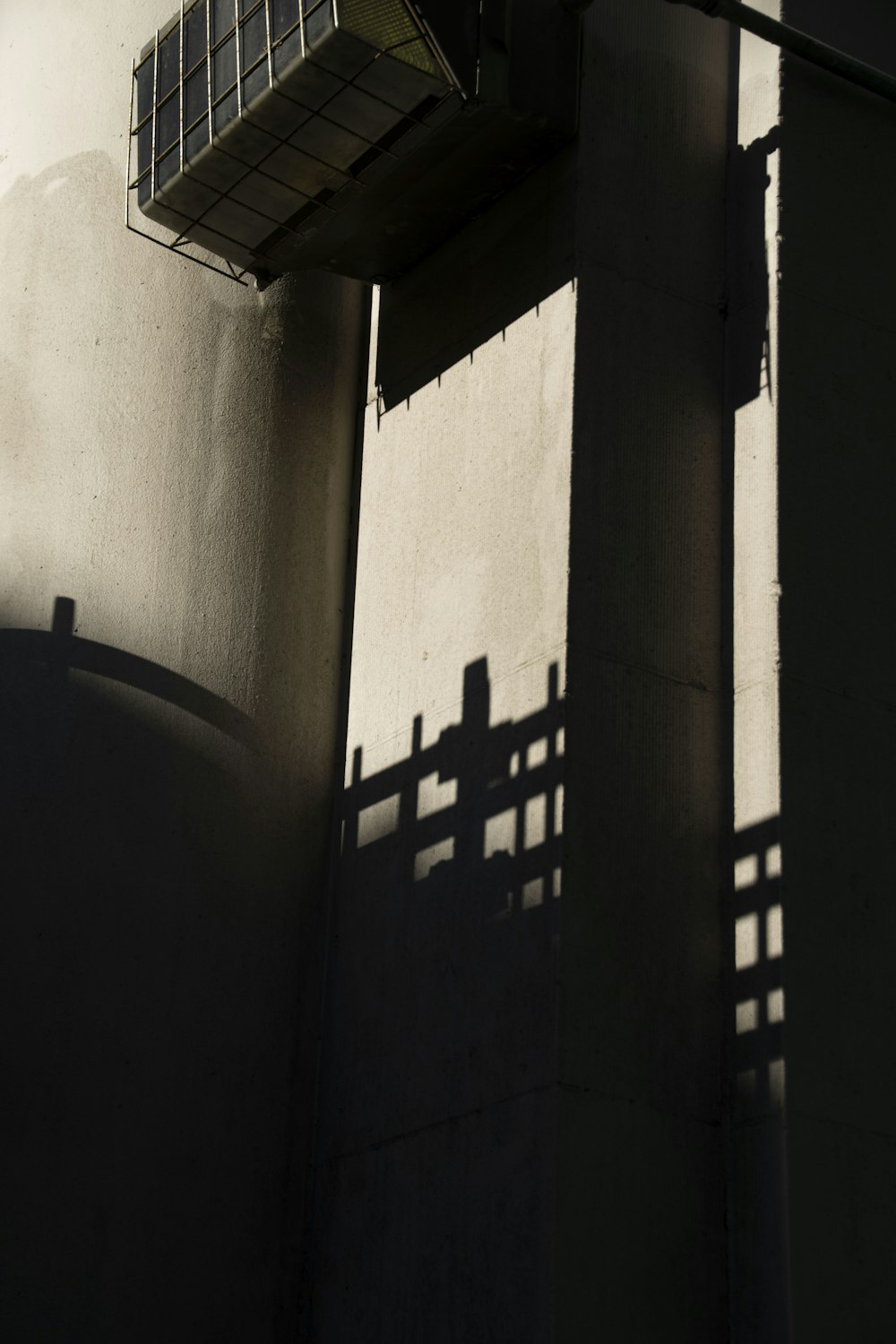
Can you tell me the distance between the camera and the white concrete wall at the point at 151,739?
8102 mm

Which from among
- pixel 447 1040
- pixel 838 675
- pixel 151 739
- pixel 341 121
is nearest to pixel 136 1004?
pixel 151 739

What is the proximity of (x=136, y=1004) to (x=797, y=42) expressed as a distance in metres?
5.42

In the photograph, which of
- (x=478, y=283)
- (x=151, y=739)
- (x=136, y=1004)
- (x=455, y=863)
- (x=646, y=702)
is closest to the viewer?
(x=646, y=702)

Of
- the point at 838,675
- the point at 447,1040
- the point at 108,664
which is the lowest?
the point at 447,1040

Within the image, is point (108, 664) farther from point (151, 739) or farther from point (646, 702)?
point (646, 702)

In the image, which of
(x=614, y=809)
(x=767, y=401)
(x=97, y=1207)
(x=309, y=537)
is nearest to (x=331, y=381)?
(x=309, y=537)

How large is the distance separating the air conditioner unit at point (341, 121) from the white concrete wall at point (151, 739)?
59 centimetres

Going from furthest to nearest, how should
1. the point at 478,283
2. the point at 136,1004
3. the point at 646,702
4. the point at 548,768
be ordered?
1. the point at 478,283
2. the point at 136,1004
3. the point at 646,702
4. the point at 548,768

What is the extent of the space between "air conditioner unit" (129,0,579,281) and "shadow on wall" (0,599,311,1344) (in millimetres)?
2154

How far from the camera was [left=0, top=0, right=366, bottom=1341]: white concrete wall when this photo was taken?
8.10 m

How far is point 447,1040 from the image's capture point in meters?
7.86

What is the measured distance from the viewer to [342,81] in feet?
26.8

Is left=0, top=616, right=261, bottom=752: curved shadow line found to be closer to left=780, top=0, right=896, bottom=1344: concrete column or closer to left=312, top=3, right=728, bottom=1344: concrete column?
left=312, top=3, right=728, bottom=1344: concrete column

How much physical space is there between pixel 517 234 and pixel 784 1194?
461 centimetres
